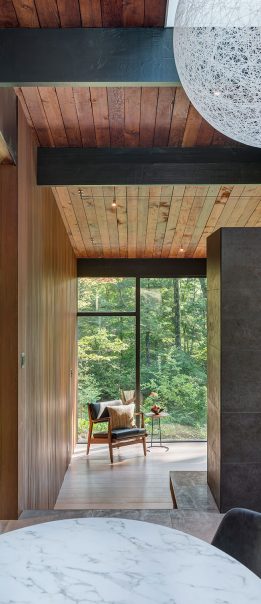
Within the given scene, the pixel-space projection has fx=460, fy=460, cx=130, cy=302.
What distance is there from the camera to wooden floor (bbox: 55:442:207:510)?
4.95m

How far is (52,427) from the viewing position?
463 cm

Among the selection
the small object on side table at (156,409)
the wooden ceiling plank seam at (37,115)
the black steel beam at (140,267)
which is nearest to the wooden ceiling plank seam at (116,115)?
the wooden ceiling plank seam at (37,115)

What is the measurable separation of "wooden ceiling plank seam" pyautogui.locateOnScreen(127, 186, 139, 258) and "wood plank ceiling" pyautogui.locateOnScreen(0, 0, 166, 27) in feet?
7.38

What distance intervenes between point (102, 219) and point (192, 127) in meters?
2.26

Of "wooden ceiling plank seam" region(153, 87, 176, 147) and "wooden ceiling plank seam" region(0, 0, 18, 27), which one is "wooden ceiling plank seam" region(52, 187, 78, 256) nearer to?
"wooden ceiling plank seam" region(153, 87, 176, 147)

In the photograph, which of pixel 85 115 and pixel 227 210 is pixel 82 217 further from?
pixel 85 115

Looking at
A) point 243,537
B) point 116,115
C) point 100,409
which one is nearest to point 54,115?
point 116,115

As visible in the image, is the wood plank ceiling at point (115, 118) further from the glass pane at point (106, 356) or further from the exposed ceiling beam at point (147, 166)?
the glass pane at point (106, 356)

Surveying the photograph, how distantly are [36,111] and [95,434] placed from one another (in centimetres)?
452

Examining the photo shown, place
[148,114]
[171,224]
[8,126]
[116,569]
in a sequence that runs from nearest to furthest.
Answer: [116,569] → [8,126] → [148,114] → [171,224]

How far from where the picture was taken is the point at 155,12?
2189 millimetres

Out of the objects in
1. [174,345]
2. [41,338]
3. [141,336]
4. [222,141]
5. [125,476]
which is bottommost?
[125,476]

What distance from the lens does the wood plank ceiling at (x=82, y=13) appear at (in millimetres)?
2102

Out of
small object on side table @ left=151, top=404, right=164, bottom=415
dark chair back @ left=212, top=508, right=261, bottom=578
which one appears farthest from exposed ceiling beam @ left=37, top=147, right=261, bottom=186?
small object on side table @ left=151, top=404, right=164, bottom=415
